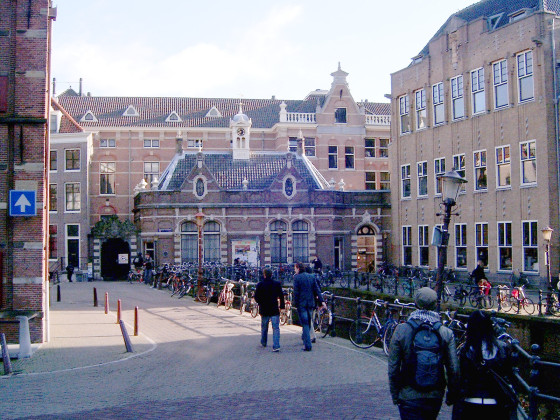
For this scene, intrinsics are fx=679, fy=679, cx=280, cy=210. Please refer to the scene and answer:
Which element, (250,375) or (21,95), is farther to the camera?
(21,95)

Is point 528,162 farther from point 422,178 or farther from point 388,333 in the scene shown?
point 388,333

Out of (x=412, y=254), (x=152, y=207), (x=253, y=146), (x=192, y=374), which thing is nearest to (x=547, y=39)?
(x=412, y=254)

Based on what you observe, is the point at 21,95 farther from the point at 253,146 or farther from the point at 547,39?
the point at 253,146

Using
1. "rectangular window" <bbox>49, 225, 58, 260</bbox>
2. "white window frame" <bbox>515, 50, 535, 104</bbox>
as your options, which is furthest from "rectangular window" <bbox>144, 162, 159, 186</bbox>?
"white window frame" <bbox>515, 50, 535, 104</bbox>

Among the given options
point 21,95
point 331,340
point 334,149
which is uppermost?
point 334,149

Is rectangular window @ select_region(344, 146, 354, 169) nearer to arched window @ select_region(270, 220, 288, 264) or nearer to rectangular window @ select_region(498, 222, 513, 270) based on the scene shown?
arched window @ select_region(270, 220, 288, 264)

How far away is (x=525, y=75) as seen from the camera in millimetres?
28031

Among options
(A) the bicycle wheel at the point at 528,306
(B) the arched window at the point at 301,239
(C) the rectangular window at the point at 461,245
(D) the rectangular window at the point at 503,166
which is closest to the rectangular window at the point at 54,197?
(B) the arched window at the point at 301,239

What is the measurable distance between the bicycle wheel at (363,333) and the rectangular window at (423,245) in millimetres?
20910

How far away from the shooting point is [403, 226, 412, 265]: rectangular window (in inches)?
1465

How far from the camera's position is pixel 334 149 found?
5128 centimetres

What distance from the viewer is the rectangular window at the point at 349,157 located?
169 feet

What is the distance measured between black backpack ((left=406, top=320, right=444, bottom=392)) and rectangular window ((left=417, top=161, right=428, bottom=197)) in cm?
3011

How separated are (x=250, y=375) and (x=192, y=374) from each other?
1.02 m
